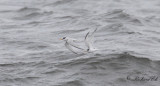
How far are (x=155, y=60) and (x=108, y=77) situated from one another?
2.24m

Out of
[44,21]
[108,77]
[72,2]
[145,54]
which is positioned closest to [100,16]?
[44,21]

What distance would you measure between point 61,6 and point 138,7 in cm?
473

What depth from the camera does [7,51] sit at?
14953 mm

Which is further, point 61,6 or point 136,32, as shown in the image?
point 61,6

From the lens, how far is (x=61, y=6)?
78.2 ft

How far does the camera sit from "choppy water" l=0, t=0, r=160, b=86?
12219mm

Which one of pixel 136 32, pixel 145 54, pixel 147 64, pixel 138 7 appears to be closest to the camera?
pixel 147 64

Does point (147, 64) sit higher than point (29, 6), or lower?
lower

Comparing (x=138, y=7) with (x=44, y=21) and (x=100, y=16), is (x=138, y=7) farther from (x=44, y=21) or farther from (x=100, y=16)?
(x=44, y=21)

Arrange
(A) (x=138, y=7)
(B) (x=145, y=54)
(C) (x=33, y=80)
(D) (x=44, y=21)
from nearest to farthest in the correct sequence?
(C) (x=33, y=80), (B) (x=145, y=54), (D) (x=44, y=21), (A) (x=138, y=7)

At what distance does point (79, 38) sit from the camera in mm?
16422

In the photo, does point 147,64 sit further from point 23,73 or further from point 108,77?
point 23,73

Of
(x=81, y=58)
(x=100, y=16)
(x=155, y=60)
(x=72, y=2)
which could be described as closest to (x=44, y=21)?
(x=100, y=16)

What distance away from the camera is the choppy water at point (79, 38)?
12.2 metres
